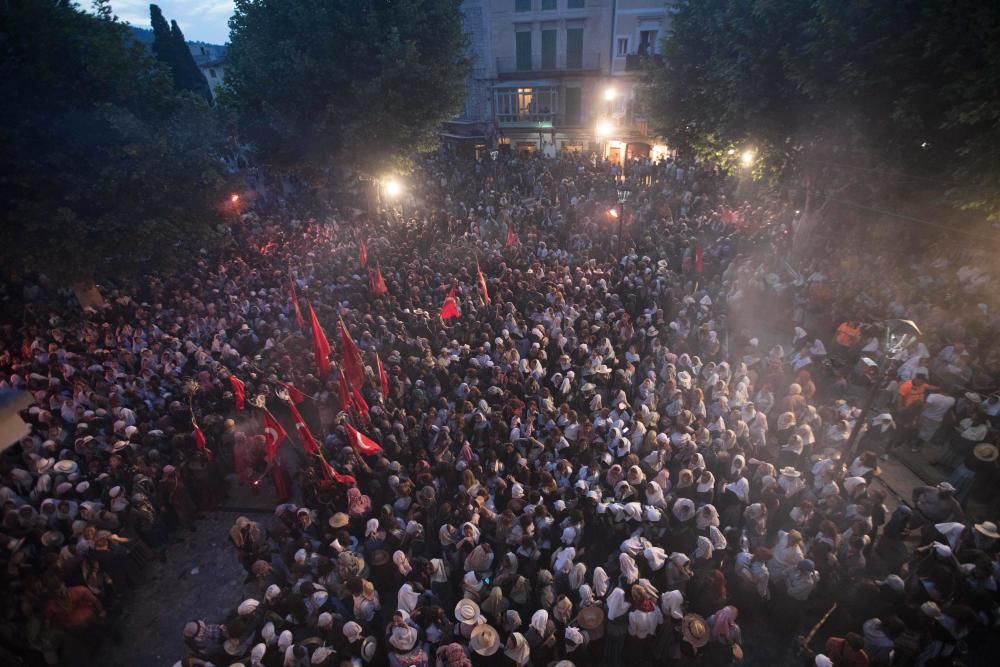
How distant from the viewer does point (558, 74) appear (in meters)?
33.9

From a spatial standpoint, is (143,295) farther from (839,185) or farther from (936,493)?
(839,185)

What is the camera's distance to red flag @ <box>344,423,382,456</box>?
852cm

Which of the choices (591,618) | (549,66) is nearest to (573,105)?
(549,66)

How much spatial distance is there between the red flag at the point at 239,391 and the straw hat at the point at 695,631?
9390 millimetres

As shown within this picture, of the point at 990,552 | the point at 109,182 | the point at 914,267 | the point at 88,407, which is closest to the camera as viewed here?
the point at 990,552

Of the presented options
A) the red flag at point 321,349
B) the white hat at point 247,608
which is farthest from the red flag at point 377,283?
the white hat at point 247,608

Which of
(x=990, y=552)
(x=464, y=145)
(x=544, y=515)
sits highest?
(x=464, y=145)

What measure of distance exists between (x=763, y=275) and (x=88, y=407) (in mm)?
18078

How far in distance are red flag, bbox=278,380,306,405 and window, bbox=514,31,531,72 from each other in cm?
3163

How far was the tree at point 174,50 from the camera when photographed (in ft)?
127

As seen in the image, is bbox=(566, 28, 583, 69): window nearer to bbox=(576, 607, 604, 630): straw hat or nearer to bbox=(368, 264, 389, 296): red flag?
bbox=(368, 264, 389, 296): red flag

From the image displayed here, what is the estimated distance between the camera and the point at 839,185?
1565 centimetres

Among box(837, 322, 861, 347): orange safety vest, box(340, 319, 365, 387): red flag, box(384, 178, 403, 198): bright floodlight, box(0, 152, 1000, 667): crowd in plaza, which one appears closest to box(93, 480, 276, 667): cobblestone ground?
box(0, 152, 1000, 667): crowd in plaza

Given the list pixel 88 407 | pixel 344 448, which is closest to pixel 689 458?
pixel 344 448
